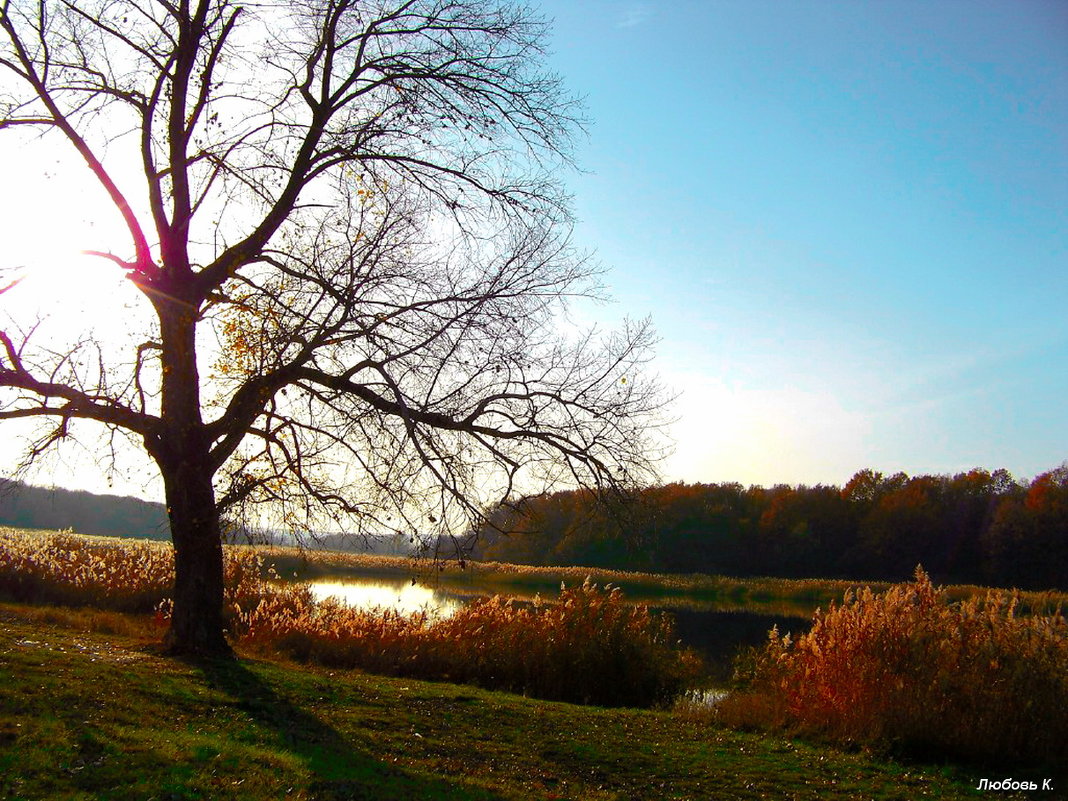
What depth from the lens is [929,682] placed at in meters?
9.51

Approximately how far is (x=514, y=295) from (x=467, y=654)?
249 inches

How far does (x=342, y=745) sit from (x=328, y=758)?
0.65 meters

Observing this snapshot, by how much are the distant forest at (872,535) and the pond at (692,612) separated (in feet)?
49.7

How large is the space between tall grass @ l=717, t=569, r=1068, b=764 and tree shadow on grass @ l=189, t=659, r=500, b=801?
17.8 ft

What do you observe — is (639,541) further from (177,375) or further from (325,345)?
(177,375)

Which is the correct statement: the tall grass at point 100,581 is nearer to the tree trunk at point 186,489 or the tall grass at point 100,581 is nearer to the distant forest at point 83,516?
the tree trunk at point 186,489

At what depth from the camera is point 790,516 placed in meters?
65.7

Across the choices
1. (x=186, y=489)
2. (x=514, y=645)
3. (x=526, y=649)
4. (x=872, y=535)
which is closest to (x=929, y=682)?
(x=526, y=649)

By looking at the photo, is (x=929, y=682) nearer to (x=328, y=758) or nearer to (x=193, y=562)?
(x=328, y=758)

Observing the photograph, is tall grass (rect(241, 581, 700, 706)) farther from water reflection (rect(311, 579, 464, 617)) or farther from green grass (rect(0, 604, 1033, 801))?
water reflection (rect(311, 579, 464, 617))

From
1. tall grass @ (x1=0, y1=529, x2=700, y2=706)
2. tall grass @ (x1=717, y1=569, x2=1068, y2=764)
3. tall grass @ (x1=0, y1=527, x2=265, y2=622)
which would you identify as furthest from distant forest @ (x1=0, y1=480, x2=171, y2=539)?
tall grass @ (x1=717, y1=569, x2=1068, y2=764)

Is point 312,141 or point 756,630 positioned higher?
point 312,141

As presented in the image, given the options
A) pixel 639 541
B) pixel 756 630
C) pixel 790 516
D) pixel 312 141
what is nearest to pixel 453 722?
pixel 639 541

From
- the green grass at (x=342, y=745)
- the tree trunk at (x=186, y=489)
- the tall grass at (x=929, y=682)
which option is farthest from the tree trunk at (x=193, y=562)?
the tall grass at (x=929, y=682)
